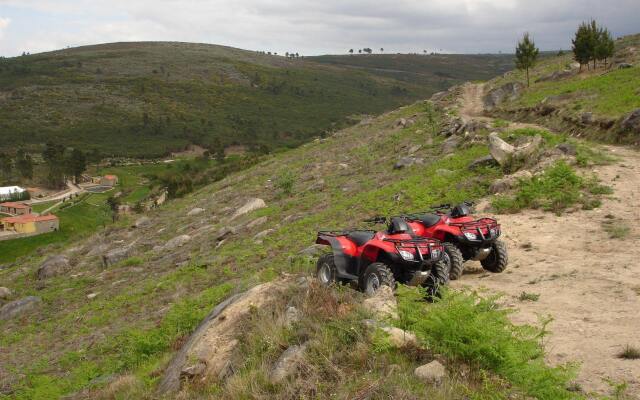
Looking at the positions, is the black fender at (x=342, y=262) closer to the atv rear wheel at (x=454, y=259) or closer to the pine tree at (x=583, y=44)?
the atv rear wheel at (x=454, y=259)

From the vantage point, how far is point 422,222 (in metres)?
10.5

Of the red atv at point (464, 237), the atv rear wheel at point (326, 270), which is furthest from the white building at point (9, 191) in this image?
the red atv at point (464, 237)

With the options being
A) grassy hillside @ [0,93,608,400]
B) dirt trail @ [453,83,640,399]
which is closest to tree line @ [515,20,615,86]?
grassy hillside @ [0,93,608,400]

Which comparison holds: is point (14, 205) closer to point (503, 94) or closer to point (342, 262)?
point (503, 94)

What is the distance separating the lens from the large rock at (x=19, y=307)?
56.4 ft

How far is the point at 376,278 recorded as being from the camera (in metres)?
8.03

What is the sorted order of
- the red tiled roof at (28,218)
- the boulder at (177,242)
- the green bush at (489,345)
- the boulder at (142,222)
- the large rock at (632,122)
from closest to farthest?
the green bush at (489,345) → the large rock at (632,122) → the boulder at (177,242) → the boulder at (142,222) → the red tiled roof at (28,218)

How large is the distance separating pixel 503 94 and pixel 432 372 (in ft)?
145

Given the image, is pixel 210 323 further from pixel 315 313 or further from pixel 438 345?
pixel 438 345

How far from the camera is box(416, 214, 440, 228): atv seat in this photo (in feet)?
34.1

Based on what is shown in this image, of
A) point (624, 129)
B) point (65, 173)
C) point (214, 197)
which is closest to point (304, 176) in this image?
point (214, 197)

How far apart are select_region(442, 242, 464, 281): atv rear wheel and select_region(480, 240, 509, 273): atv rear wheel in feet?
2.85

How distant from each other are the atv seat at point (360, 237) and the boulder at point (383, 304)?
179cm

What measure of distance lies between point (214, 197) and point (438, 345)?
→ 29.1 m
